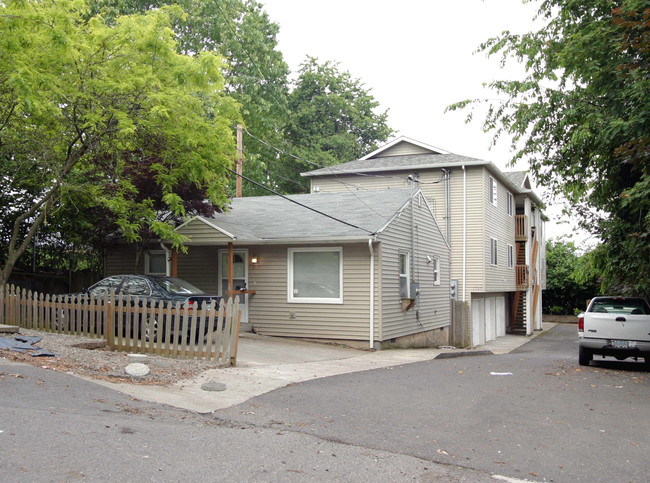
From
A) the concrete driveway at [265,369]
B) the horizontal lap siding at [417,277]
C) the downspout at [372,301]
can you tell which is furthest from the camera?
the horizontal lap siding at [417,277]

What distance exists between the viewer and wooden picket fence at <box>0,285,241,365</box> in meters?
11.0

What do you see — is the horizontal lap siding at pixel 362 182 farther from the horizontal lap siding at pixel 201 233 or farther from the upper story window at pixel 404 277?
the horizontal lap siding at pixel 201 233

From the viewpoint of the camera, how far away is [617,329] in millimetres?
13703

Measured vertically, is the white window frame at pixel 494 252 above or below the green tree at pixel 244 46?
below

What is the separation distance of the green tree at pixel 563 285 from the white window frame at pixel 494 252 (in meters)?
16.6

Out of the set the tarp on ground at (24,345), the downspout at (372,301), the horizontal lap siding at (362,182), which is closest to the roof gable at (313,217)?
the downspout at (372,301)

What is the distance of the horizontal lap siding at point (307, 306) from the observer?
1670 centimetres

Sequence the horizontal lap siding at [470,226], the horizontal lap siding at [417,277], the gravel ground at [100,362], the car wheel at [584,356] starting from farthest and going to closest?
the horizontal lap siding at [470,226], the horizontal lap siding at [417,277], the car wheel at [584,356], the gravel ground at [100,362]

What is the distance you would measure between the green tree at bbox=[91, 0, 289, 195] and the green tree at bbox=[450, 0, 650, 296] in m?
17.7

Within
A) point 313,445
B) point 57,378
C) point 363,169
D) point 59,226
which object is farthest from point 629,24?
point 363,169

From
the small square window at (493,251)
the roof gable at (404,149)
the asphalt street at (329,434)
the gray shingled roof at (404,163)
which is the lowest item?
the asphalt street at (329,434)

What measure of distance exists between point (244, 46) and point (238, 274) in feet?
64.6

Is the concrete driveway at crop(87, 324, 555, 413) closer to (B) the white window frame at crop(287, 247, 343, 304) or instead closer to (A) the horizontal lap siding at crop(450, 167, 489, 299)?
(B) the white window frame at crop(287, 247, 343, 304)

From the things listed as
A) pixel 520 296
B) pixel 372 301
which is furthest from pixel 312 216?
pixel 520 296
